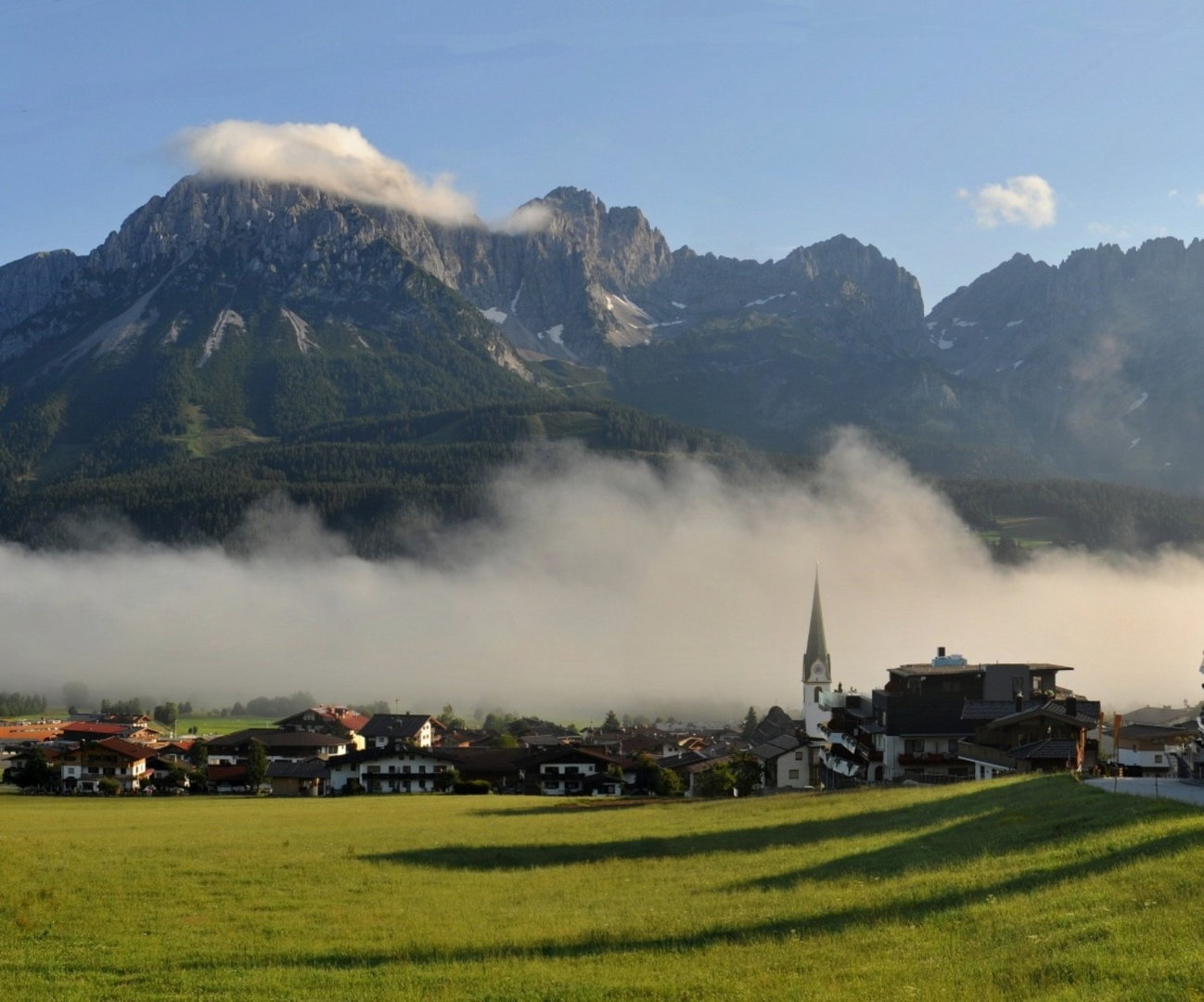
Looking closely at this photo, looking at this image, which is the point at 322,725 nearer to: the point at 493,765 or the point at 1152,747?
the point at 493,765

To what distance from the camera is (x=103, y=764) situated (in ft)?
445

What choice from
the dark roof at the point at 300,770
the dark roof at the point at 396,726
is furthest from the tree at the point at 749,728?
the dark roof at the point at 300,770

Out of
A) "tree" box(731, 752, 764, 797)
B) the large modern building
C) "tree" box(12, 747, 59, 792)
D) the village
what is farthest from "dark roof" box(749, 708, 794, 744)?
"tree" box(12, 747, 59, 792)

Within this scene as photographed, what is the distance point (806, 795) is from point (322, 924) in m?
43.9

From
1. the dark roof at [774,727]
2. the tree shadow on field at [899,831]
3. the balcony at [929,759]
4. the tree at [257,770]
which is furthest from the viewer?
the dark roof at [774,727]

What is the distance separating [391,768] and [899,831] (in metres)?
90.0

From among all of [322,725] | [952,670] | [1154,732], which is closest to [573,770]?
[952,670]

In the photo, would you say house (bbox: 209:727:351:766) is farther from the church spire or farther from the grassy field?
the grassy field

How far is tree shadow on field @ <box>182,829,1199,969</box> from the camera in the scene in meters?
30.2

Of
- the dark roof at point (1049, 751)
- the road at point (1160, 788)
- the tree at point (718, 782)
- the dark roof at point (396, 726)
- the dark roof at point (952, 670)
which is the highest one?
the dark roof at point (952, 670)

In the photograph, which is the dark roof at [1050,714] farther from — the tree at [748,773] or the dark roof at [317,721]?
the dark roof at [317,721]

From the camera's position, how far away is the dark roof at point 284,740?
153 meters

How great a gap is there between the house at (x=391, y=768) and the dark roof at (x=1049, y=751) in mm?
65311

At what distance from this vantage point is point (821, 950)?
28.0m
